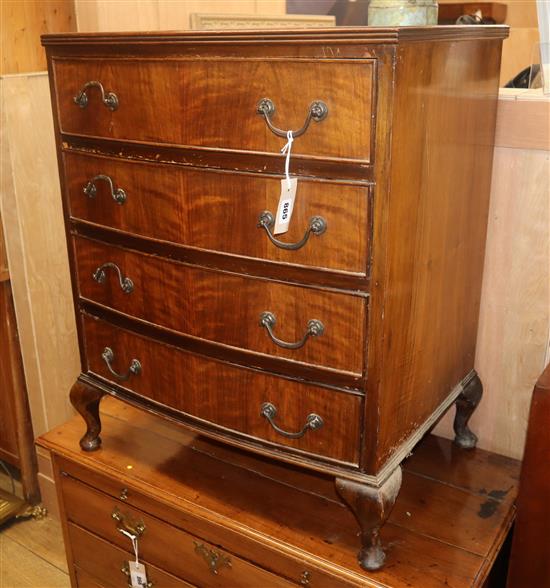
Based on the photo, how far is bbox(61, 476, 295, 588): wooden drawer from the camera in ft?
4.35

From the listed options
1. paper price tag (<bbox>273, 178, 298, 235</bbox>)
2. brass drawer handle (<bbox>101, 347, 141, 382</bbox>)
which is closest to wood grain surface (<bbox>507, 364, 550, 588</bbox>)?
paper price tag (<bbox>273, 178, 298, 235</bbox>)

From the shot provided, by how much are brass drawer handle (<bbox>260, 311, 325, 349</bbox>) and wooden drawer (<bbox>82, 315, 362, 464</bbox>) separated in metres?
0.07

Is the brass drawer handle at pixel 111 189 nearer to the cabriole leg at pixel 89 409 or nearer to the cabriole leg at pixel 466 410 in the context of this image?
the cabriole leg at pixel 89 409

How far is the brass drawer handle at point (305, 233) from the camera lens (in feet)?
3.38

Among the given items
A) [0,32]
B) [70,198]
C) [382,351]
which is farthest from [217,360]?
[0,32]

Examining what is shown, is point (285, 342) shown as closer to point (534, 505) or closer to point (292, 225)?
point (292, 225)

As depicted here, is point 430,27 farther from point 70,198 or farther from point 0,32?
point 0,32

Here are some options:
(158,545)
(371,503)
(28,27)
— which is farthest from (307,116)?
(28,27)

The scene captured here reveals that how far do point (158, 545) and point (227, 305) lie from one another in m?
0.59

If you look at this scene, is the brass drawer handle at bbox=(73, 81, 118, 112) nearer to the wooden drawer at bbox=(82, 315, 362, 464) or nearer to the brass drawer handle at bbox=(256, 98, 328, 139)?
the brass drawer handle at bbox=(256, 98, 328, 139)

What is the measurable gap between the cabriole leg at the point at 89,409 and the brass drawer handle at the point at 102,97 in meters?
0.58

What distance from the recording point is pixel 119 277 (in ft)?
4.32

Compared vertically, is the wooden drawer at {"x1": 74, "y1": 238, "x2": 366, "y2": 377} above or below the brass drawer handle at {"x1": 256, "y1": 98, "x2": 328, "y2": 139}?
below

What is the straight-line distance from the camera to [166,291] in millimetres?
1249
